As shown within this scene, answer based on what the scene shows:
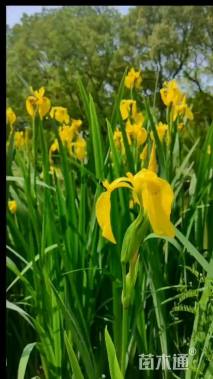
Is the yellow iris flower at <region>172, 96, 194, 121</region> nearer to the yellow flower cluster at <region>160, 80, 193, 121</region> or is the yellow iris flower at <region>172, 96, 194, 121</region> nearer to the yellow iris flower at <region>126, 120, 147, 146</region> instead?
the yellow flower cluster at <region>160, 80, 193, 121</region>

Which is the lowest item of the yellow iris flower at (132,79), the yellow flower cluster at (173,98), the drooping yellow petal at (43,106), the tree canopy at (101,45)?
the drooping yellow petal at (43,106)

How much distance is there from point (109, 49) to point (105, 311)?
5.30 m

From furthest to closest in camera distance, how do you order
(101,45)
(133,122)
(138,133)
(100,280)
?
(101,45)
(133,122)
(138,133)
(100,280)

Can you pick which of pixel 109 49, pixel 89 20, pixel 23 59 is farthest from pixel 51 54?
pixel 109 49

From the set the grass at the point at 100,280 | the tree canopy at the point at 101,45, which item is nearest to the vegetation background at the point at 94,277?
the grass at the point at 100,280

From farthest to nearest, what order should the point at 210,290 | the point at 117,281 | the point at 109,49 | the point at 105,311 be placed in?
the point at 109,49, the point at 105,311, the point at 117,281, the point at 210,290

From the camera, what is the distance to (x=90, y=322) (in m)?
0.78

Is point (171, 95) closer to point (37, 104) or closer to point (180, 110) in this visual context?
point (180, 110)

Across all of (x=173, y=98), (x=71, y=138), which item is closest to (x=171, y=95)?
(x=173, y=98)

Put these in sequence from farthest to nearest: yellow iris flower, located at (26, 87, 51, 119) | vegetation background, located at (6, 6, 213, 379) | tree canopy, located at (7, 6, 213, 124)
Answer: tree canopy, located at (7, 6, 213, 124) → yellow iris flower, located at (26, 87, 51, 119) → vegetation background, located at (6, 6, 213, 379)

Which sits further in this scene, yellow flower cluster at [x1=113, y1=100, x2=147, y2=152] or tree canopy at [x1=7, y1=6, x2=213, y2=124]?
tree canopy at [x1=7, y1=6, x2=213, y2=124]

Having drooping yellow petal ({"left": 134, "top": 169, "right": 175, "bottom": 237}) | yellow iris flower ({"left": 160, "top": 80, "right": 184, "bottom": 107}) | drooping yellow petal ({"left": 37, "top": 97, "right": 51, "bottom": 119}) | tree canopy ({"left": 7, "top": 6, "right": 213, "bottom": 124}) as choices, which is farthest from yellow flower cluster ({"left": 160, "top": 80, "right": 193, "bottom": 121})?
tree canopy ({"left": 7, "top": 6, "right": 213, "bottom": 124})

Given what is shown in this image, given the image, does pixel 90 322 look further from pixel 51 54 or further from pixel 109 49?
pixel 51 54

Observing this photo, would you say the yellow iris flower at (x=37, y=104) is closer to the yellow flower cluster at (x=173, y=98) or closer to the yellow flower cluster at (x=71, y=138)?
the yellow flower cluster at (x=71, y=138)
